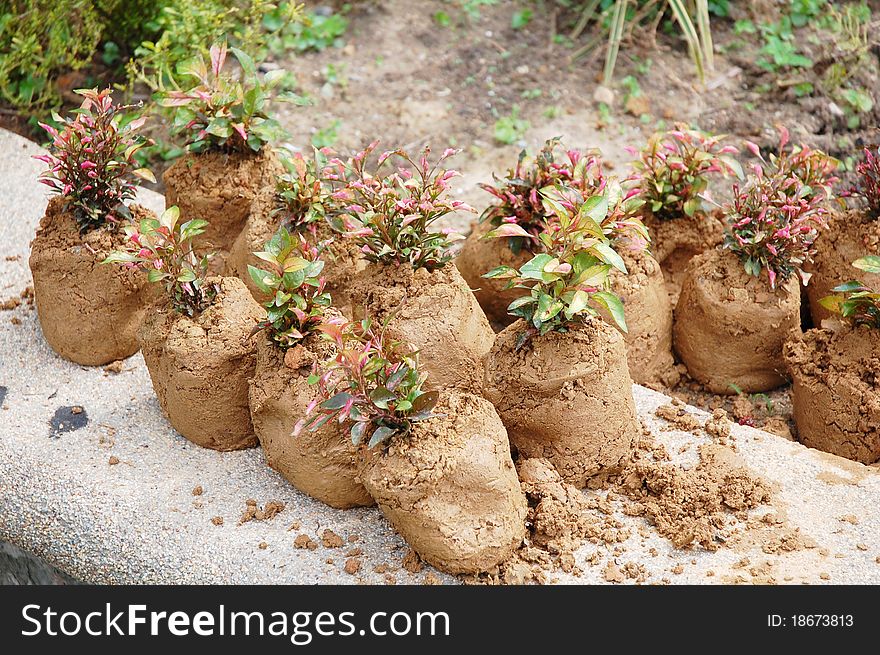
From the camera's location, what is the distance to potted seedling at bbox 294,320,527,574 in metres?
2.90

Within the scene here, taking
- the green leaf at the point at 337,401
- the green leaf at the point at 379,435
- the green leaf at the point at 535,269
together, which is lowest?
the green leaf at the point at 379,435

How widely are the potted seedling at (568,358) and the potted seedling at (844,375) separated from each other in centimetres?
73

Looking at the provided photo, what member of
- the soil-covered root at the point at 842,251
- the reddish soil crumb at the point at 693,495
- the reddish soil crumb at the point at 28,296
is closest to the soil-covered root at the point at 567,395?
the reddish soil crumb at the point at 693,495

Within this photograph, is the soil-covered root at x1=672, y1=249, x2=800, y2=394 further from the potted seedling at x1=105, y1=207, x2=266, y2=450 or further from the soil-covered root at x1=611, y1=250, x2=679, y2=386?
the potted seedling at x1=105, y1=207, x2=266, y2=450

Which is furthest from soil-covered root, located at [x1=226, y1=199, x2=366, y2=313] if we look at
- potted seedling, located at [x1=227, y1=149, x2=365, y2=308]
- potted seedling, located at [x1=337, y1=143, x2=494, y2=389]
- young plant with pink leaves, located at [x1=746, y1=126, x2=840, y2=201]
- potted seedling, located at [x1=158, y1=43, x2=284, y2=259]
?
young plant with pink leaves, located at [x1=746, y1=126, x2=840, y2=201]

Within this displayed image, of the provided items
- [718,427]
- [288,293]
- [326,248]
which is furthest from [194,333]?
[718,427]

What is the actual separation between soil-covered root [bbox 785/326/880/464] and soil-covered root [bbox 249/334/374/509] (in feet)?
5.37

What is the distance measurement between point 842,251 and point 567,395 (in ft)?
4.82

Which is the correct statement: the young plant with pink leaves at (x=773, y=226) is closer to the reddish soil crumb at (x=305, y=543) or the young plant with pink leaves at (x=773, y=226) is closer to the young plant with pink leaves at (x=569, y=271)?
the young plant with pink leaves at (x=569, y=271)

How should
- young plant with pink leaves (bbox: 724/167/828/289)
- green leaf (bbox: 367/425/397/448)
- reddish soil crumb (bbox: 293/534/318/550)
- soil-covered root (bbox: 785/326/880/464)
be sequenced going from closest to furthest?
1. green leaf (bbox: 367/425/397/448)
2. reddish soil crumb (bbox: 293/534/318/550)
3. soil-covered root (bbox: 785/326/880/464)
4. young plant with pink leaves (bbox: 724/167/828/289)

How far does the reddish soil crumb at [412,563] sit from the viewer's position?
3.07 m

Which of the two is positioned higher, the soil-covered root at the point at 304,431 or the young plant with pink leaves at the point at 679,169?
the young plant with pink leaves at the point at 679,169

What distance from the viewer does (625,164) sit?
549 centimetres

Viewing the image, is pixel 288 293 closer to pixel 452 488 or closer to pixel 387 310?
pixel 387 310
